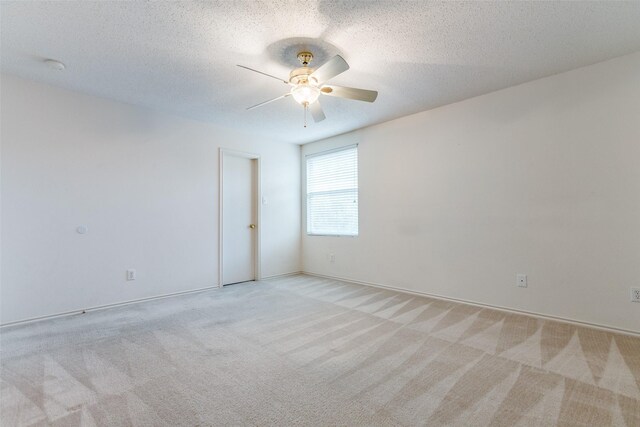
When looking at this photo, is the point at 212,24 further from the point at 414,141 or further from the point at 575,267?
the point at 575,267

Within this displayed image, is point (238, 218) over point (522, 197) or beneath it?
beneath

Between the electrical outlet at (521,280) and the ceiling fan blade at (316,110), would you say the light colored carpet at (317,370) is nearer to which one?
the electrical outlet at (521,280)

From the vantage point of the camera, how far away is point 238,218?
4910 millimetres

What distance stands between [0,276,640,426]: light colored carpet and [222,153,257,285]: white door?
1.47 meters

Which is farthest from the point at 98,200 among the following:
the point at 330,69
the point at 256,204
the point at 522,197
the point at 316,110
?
the point at 522,197

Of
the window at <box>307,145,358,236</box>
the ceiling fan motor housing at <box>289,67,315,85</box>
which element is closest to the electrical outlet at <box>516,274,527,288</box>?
the window at <box>307,145,358,236</box>

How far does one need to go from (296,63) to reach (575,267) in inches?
127

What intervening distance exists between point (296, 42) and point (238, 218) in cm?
313

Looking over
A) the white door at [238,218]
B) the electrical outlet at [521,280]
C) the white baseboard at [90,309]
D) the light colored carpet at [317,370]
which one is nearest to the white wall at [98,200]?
the white baseboard at [90,309]

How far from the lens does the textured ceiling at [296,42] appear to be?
79.7 inches

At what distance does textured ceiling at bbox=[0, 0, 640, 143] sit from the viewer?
6.64ft

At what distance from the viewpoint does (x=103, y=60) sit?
2648 millimetres

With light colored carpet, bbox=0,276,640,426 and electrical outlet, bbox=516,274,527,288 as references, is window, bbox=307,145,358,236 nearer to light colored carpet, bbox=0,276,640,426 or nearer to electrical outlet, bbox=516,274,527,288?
light colored carpet, bbox=0,276,640,426

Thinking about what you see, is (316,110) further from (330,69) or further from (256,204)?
(256,204)
